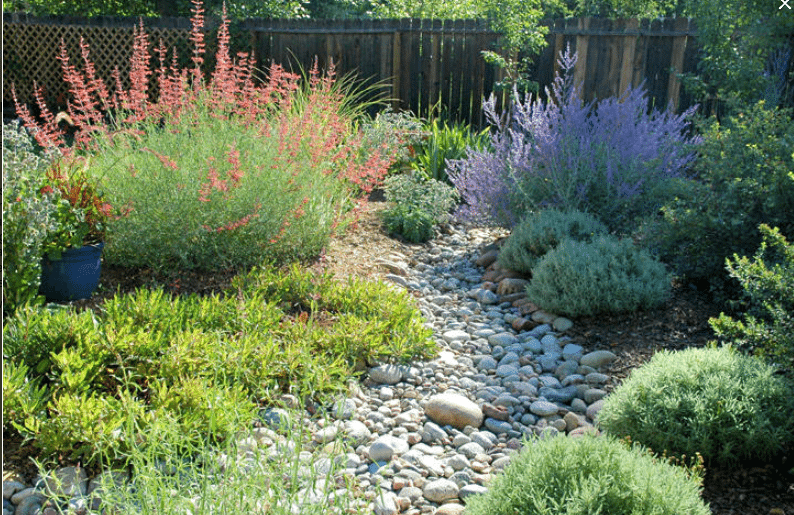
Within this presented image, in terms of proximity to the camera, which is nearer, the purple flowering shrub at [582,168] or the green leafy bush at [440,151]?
the purple flowering shrub at [582,168]

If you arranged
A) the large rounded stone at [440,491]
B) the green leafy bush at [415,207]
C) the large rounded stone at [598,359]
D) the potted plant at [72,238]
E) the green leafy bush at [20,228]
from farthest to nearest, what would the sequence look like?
1. the green leafy bush at [415,207]
2. the potted plant at [72,238]
3. the large rounded stone at [598,359]
4. the green leafy bush at [20,228]
5. the large rounded stone at [440,491]

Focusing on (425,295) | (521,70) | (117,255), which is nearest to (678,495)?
(425,295)

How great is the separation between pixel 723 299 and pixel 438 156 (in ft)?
12.9

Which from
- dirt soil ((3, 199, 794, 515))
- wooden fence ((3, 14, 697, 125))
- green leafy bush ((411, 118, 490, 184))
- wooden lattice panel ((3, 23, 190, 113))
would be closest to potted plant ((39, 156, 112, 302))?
Answer: dirt soil ((3, 199, 794, 515))

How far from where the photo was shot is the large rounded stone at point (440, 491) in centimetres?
275

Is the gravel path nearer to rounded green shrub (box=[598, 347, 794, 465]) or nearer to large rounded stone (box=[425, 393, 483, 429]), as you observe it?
large rounded stone (box=[425, 393, 483, 429])

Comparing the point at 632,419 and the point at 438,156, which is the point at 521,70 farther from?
the point at 632,419

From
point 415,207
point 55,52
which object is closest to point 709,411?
point 415,207

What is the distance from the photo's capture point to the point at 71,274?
4242 millimetres

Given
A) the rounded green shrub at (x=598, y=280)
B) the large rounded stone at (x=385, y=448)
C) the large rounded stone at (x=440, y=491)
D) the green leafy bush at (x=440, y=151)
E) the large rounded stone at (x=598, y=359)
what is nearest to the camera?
the large rounded stone at (x=440, y=491)

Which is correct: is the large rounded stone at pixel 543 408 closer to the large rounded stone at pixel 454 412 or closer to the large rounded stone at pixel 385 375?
the large rounded stone at pixel 454 412

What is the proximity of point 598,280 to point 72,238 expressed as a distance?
321cm

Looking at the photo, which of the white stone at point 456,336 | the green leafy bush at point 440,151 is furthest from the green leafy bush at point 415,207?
the white stone at point 456,336

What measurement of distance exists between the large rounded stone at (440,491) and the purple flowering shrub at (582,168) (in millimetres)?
3096
